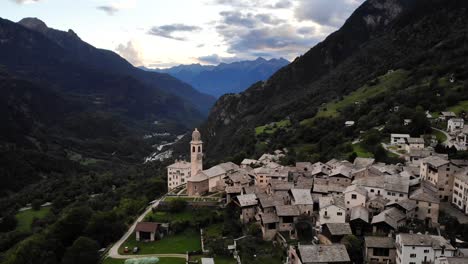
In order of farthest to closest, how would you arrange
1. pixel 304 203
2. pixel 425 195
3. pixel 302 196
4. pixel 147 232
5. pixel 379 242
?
pixel 147 232
pixel 302 196
pixel 304 203
pixel 425 195
pixel 379 242

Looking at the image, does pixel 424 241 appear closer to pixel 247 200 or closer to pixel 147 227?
pixel 247 200

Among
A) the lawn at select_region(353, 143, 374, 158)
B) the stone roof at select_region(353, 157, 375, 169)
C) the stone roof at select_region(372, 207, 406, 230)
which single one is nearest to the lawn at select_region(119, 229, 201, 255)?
the stone roof at select_region(372, 207, 406, 230)

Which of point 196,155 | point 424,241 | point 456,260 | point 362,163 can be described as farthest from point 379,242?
point 196,155

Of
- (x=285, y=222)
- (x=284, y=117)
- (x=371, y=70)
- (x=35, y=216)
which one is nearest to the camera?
(x=285, y=222)

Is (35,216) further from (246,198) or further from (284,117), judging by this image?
(284,117)

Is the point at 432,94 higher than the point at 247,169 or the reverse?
higher

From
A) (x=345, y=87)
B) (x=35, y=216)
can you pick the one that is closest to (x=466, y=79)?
(x=345, y=87)
